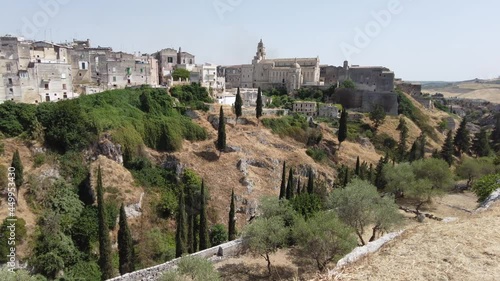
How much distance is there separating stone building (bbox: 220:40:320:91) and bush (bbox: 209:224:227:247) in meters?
47.2

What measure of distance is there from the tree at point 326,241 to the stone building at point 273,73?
53.9 m

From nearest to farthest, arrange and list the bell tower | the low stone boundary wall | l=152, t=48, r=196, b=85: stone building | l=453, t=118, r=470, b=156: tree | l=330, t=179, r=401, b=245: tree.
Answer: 1. the low stone boundary wall
2. l=330, t=179, r=401, b=245: tree
3. l=453, t=118, r=470, b=156: tree
4. l=152, t=48, r=196, b=85: stone building
5. the bell tower

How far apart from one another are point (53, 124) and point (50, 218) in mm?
9974

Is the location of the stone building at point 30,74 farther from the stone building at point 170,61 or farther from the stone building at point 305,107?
the stone building at point 305,107

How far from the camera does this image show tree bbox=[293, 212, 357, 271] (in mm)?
17250

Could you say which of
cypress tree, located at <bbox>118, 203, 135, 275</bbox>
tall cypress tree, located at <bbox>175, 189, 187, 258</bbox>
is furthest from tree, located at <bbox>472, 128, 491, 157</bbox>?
cypress tree, located at <bbox>118, 203, 135, 275</bbox>

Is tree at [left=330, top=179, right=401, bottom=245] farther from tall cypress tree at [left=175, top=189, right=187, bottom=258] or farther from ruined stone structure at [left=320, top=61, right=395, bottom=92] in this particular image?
ruined stone structure at [left=320, top=61, right=395, bottom=92]

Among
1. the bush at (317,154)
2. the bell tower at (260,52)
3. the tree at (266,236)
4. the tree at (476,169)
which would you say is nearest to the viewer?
the tree at (266,236)

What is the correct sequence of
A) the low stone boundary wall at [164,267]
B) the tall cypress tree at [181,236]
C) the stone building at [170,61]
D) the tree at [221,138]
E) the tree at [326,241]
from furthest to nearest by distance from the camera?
the stone building at [170,61]
the tree at [221,138]
the tall cypress tree at [181,236]
the low stone boundary wall at [164,267]
the tree at [326,241]

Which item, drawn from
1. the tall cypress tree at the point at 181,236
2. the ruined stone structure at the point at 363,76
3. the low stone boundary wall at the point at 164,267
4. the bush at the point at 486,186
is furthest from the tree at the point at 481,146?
the tall cypress tree at the point at 181,236

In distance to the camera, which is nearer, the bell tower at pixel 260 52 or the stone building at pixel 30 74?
the stone building at pixel 30 74

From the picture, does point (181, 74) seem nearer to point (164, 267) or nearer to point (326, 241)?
point (164, 267)

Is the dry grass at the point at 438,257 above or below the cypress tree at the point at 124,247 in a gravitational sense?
above

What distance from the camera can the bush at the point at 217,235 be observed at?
26.4m
